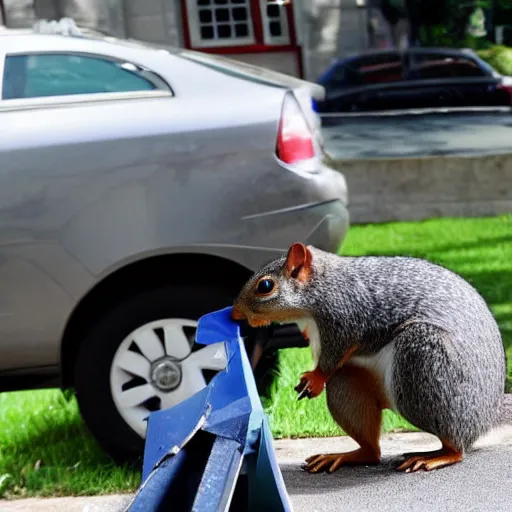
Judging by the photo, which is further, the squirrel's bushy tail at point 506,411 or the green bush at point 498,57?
the green bush at point 498,57

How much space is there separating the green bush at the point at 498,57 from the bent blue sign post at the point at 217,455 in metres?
7.68

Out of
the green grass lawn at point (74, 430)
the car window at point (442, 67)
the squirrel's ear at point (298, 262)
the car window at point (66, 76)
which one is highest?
the car window at point (66, 76)

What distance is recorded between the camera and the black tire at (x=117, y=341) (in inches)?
168

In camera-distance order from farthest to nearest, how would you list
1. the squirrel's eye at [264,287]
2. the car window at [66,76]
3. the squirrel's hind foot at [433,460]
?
the car window at [66,76] < the squirrel's hind foot at [433,460] < the squirrel's eye at [264,287]

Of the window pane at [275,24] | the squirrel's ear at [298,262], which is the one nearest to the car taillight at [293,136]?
the squirrel's ear at [298,262]

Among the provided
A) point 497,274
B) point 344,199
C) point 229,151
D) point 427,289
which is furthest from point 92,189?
point 497,274

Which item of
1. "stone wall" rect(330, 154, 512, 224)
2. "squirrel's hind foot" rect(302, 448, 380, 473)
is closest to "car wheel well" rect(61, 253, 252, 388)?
"squirrel's hind foot" rect(302, 448, 380, 473)

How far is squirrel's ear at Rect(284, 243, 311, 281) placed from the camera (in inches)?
130

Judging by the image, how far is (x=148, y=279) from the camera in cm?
435

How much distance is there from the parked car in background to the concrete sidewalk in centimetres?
638

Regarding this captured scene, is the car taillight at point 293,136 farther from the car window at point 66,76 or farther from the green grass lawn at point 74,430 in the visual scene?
the green grass lawn at point 74,430

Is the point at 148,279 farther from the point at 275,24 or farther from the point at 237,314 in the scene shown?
the point at 275,24

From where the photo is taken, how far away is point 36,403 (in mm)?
5512

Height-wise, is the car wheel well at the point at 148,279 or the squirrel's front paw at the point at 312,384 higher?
the car wheel well at the point at 148,279
